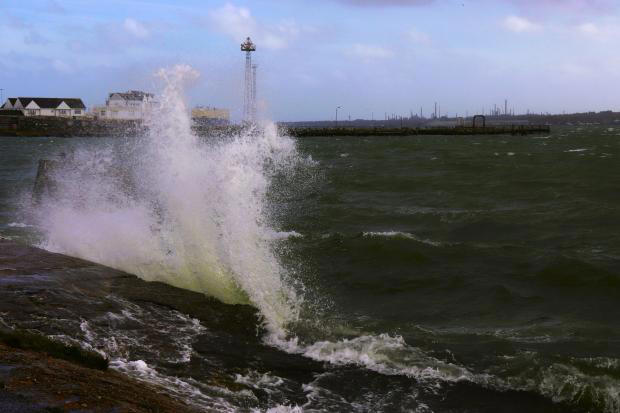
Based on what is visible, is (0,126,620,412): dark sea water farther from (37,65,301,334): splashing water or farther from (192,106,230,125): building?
(192,106,230,125): building

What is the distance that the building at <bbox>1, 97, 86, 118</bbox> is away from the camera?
4222 inches

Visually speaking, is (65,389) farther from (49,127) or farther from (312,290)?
(49,127)

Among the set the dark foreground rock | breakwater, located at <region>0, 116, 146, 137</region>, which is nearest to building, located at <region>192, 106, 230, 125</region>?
the dark foreground rock

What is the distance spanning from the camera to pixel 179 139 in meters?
11.3

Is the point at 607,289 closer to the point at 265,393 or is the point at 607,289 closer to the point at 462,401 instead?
the point at 462,401

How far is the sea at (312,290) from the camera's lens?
6066 millimetres

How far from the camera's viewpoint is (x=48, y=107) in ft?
355

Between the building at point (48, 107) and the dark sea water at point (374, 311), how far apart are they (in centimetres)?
9548

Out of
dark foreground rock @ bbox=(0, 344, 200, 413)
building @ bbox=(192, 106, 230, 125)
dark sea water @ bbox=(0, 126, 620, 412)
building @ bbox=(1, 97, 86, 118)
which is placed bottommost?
dark sea water @ bbox=(0, 126, 620, 412)

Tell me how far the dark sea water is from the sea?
0.11 ft

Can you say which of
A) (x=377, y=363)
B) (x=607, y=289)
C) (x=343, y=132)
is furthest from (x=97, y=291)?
(x=343, y=132)

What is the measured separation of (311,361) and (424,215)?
11.3 m

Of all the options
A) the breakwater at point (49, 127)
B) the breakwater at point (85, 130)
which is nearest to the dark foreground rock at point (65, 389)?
the breakwater at point (85, 130)

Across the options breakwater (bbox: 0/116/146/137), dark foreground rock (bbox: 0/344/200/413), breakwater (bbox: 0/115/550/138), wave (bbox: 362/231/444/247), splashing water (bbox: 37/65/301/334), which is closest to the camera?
dark foreground rock (bbox: 0/344/200/413)
